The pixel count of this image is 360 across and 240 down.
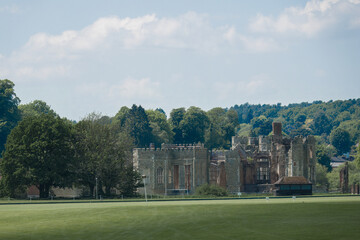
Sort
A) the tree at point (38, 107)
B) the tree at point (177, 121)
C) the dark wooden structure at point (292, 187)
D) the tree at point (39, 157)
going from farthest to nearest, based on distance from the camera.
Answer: the tree at point (177, 121), the tree at point (38, 107), the dark wooden structure at point (292, 187), the tree at point (39, 157)

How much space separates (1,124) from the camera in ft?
471

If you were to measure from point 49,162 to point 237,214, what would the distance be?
43.5 meters

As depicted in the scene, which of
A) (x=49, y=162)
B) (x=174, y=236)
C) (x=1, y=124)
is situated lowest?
(x=174, y=236)

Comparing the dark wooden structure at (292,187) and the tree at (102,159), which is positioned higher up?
the tree at (102,159)

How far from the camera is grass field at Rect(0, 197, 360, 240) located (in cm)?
3841

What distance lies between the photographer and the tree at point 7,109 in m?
144

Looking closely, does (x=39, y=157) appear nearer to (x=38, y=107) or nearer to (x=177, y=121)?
(x=38, y=107)

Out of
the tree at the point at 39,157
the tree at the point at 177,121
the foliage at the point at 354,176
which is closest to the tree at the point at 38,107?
the tree at the point at 177,121

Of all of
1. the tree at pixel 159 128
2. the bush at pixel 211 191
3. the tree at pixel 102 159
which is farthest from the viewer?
the tree at pixel 159 128

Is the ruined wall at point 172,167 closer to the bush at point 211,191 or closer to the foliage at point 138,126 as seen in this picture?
the bush at point 211,191

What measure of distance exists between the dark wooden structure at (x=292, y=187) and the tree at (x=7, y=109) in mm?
69548

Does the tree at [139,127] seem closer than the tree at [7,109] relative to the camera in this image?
No

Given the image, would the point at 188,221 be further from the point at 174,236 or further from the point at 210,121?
the point at 210,121

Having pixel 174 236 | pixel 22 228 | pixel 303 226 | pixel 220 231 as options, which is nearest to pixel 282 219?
pixel 303 226
